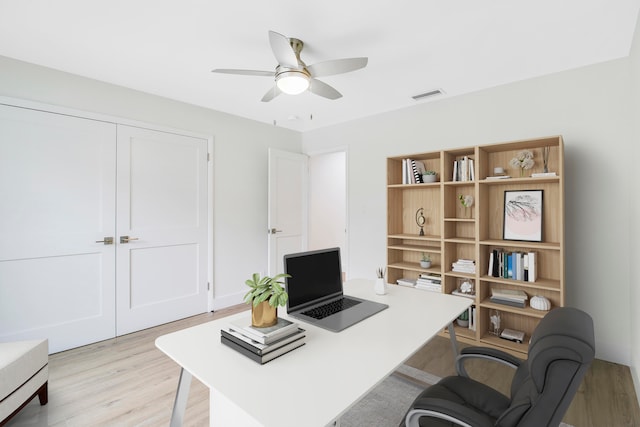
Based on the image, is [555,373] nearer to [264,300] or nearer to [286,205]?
[264,300]

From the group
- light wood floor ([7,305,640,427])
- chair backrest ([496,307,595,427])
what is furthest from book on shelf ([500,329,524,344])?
chair backrest ([496,307,595,427])

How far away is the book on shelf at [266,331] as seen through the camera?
118 centimetres

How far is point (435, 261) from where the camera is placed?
3.43 meters

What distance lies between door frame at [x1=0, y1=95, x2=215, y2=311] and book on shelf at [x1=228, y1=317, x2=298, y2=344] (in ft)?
8.56

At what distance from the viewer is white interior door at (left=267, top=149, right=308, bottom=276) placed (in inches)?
164

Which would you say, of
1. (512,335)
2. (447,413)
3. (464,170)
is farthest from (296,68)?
(512,335)

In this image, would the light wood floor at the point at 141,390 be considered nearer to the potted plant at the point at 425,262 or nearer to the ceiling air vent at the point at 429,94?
the potted plant at the point at 425,262

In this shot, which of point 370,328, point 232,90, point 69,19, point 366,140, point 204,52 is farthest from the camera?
point 366,140

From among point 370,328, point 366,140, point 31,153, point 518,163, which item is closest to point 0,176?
point 31,153

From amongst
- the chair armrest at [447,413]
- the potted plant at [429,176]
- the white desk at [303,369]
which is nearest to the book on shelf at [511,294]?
the potted plant at [429,176]

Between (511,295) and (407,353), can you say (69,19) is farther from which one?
(511,295)

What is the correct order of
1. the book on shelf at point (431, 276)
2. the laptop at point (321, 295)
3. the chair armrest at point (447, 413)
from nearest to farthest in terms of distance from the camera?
the chair armrest at point (447, 413), the laptop at point (321, 295), the book on shelf at point (431, 276)

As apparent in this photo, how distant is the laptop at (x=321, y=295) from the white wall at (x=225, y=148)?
93.1 inches

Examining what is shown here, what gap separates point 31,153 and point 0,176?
276mm
